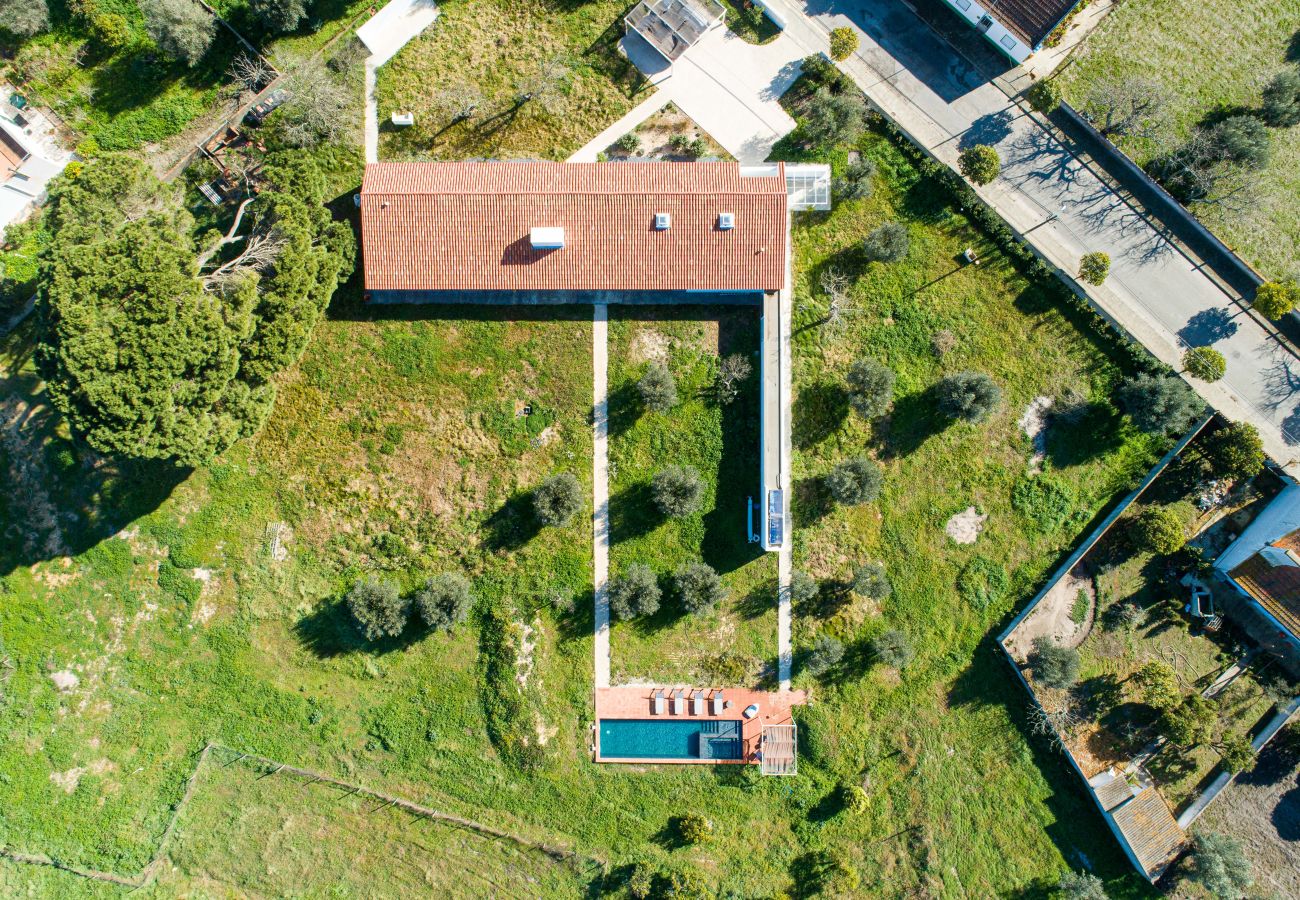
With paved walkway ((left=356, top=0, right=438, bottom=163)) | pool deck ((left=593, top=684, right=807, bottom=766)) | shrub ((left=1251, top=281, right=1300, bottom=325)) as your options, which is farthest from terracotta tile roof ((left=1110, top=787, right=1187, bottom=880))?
paved walkway ((left=356, top=0, right=438, bottom=163))

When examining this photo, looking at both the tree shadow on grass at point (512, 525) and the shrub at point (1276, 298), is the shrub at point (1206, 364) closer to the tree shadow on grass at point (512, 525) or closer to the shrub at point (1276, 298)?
the shrub at point (1276, 298)

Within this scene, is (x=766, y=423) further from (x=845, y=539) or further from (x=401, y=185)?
(x=401, y=185)

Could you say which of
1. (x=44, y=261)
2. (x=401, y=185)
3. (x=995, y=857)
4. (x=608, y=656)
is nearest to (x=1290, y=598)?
(x=995, y=857)

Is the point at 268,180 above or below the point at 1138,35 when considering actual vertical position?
below

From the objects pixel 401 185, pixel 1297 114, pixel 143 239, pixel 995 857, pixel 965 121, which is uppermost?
pixel 1297 114

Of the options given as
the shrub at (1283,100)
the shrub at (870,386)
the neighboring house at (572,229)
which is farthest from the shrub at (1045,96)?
the shrub at (870,386)

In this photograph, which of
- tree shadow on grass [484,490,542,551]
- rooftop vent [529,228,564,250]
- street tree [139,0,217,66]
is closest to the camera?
rooftop vent [529,228,564,250]

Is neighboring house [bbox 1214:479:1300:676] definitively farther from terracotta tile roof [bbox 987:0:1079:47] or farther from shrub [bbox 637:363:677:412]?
shrub [bbox 637:363:677:412]
